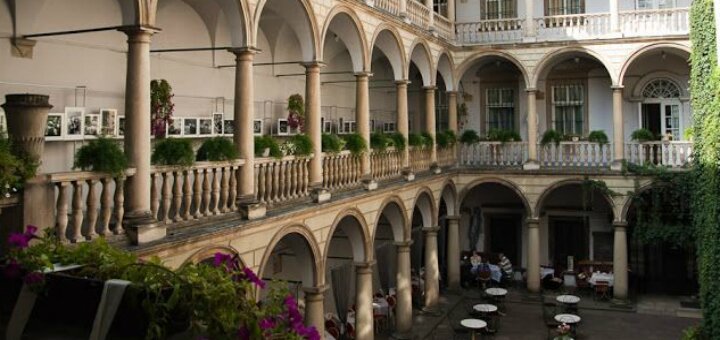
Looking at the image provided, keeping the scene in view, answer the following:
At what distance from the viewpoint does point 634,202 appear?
19391mm

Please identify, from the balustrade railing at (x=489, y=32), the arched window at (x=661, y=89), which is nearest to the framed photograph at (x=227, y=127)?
the balustrade railing at (x=489, y=32)

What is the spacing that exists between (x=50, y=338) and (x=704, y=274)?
13560mm

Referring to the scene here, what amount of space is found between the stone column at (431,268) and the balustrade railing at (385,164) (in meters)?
3.37

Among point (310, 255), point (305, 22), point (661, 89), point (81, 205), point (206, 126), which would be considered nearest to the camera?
point (81, 205)

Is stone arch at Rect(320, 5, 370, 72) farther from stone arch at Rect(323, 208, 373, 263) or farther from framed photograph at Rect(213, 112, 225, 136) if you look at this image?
stone arch at Rect(323, 208, 373, 263)

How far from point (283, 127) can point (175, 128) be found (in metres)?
4.16

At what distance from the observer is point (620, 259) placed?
19.5 metres

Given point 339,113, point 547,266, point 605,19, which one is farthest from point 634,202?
point 339,113

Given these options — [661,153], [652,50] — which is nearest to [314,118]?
[661,153]

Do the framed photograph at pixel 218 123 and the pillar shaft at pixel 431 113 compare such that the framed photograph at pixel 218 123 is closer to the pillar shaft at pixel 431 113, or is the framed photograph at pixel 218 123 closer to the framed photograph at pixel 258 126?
the framed photograph at pixel 258 126

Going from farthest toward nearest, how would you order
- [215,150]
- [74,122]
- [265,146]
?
1. [265,146]
2. [74,122]
3. [215,150]

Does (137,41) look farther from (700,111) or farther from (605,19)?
(605,19)

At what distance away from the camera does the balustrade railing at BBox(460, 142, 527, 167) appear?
69.2 ft

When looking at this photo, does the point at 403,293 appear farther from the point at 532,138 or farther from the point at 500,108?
the point at 500,108
